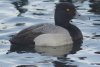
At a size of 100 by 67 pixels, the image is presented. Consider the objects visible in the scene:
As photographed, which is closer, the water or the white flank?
the water

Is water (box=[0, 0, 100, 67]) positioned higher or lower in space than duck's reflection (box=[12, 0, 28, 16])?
lower

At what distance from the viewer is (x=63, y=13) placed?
1346cm

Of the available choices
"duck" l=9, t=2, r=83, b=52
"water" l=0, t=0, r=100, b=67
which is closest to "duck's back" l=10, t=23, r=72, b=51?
"duck" l=9, t=2, r=83, b=52

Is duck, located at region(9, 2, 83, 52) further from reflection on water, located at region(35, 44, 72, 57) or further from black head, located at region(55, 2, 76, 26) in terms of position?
black head, located at region(55, 2, 76, 26)

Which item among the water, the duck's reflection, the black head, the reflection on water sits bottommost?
the reflection on water

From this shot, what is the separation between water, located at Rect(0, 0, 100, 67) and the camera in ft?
34.6

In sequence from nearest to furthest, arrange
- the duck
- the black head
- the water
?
1. the water
2. the duck
3. the black head

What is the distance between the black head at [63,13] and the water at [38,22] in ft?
2.28

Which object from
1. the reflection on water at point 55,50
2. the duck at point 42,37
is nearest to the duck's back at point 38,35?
the duck at point 42,37

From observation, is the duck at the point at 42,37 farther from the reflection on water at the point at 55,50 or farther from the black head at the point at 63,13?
the black head at the point at 63,13

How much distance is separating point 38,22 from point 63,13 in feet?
5.79

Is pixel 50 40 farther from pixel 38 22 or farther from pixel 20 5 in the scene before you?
pixel 20 5

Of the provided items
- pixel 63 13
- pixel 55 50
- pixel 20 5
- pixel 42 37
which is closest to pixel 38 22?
pixel 63 13

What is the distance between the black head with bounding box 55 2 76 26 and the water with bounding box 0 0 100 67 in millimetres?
695
